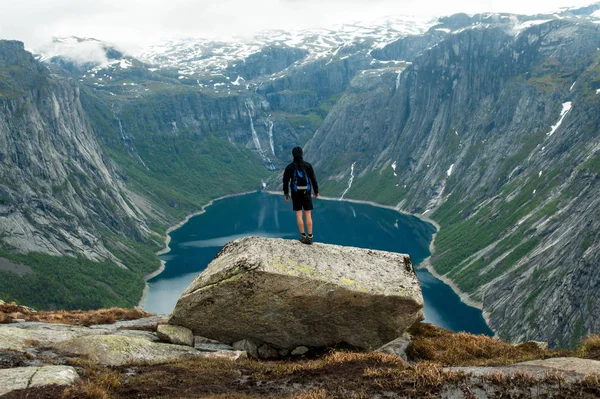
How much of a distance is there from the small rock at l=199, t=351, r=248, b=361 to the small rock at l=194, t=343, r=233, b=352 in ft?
4.13

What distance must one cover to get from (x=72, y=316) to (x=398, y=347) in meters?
22.4

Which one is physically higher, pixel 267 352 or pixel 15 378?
pixel 15 378

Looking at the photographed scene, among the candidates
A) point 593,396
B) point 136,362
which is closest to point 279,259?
point 136,362

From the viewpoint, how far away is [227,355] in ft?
77.8

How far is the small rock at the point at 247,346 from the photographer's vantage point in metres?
26.3

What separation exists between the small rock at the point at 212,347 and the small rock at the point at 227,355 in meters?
1.26

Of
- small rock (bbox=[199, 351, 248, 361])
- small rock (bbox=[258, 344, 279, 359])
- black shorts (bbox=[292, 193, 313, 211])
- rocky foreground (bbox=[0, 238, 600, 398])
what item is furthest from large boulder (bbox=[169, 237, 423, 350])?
black shorts (bbox=[292, 193, 313, 211])

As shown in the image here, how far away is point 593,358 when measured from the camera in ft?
63.6

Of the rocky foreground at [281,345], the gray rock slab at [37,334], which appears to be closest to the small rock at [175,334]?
the rocky foreground at [281,345]

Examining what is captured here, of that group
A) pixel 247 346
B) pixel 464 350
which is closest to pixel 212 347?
pixel 247 346

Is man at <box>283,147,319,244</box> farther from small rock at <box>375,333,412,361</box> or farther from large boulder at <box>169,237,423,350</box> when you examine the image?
Result: small rock at <box>375,333,412,361</box>

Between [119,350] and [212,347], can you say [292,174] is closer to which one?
[212,347]

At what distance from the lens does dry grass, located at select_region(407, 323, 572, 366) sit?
22.5m

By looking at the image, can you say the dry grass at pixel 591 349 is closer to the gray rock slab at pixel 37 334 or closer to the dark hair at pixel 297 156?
the dark hair at pixel 297 156
